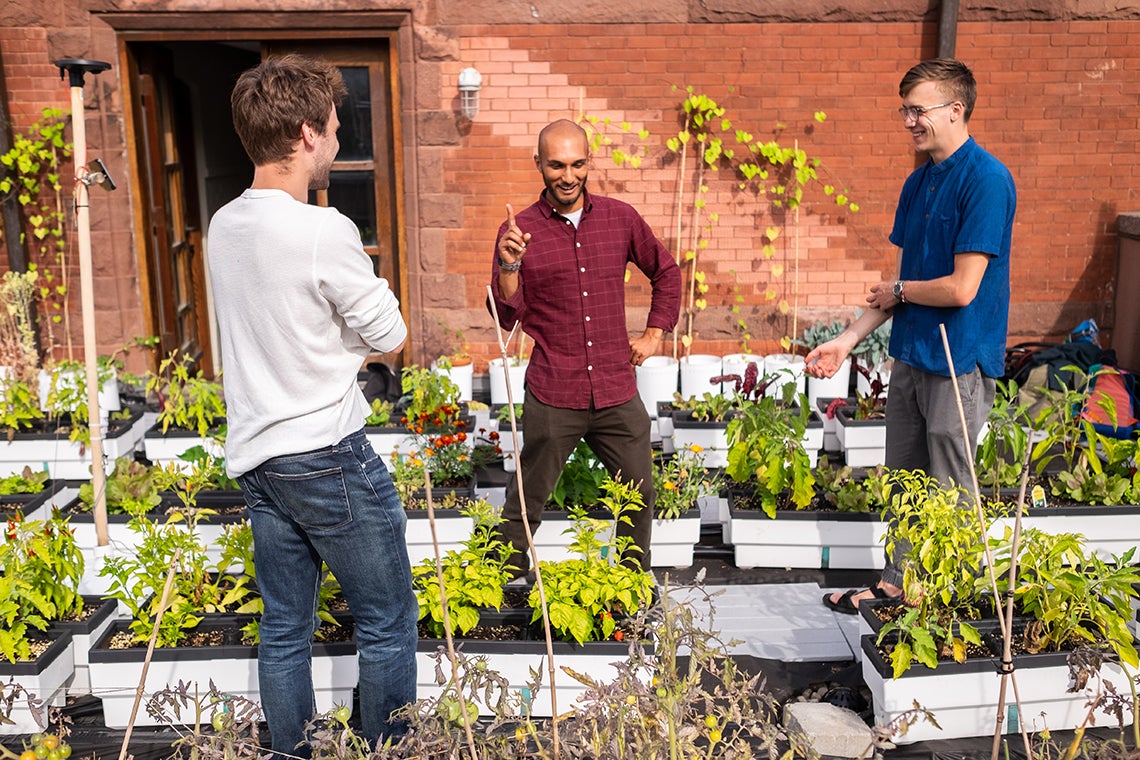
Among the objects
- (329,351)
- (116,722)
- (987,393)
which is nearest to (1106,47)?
(987,393)

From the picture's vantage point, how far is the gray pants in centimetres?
357

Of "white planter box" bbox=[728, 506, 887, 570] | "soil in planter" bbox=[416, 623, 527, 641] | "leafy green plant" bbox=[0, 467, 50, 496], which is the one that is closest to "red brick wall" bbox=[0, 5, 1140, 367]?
"leafy green plant" bbox=[0, 467, 50, 496]

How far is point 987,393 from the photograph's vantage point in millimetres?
3666

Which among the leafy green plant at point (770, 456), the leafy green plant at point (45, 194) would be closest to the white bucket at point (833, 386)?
the leafy green plant at point (770, 456)

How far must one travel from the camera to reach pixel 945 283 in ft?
11.4

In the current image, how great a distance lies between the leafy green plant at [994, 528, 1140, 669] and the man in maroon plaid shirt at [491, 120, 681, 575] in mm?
1335

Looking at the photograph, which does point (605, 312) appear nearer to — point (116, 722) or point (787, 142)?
point (116, 722)

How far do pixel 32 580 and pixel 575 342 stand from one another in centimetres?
203

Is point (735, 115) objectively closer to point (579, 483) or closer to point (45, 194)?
point (579, 483)

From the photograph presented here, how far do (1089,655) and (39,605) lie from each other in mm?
3201

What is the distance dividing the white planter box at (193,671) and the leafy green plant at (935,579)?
5.69 feet

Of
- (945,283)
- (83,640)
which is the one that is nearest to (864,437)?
(945,283)

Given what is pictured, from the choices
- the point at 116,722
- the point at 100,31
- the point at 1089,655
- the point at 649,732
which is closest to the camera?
the point at 649,732

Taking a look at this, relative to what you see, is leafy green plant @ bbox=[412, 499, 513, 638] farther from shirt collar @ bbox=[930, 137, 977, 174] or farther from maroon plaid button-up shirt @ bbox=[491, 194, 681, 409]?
shirt collar @ bbox=[930, 137, 977, 174]
